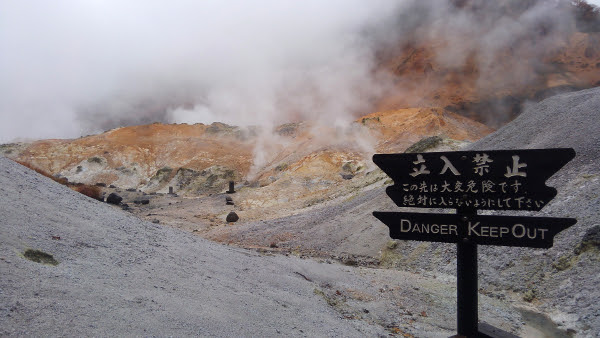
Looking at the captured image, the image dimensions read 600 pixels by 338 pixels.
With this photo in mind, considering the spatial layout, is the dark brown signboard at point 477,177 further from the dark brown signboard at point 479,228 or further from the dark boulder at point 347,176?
the dark boulder at point 347,176

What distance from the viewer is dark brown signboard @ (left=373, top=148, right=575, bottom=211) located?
422cm

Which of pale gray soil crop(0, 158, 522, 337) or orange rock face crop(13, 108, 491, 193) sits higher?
orange rock face crop(13, 108, 491, 193)

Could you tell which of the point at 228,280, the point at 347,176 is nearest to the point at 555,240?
the point at 228,280

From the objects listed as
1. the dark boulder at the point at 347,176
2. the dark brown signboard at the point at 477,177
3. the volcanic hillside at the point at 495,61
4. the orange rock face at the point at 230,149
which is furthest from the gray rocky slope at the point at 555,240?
the volcanic hillside at the point at 495,61

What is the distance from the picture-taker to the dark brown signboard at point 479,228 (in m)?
4.06

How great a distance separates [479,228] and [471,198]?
343 millimetres

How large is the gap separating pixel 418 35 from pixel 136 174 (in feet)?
172

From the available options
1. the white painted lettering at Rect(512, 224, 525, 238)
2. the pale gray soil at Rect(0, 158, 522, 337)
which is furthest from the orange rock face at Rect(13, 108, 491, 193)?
the white painted lettering at Rect(512, 224, 525, 238)

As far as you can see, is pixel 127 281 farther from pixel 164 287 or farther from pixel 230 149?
pixel 230 149

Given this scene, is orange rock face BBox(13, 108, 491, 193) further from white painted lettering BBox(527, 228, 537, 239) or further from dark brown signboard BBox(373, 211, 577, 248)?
white painted lettering BBox(527, 228, 537, 239)

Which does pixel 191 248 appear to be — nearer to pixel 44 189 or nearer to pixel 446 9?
pixel 44 189

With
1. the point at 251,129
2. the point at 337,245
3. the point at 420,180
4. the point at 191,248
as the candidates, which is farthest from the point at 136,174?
the point at 420,180

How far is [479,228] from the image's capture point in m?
4.40

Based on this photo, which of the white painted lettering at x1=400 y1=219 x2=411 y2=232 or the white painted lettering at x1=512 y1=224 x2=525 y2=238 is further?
the white painted lettering at x1=400 y1=219 x2=411 y2=232
